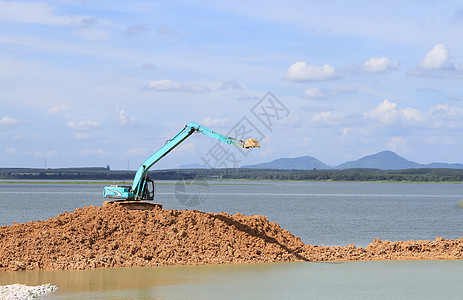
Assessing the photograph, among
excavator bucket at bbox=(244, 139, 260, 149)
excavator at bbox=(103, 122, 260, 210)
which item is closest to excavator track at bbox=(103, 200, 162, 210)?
excavator at bbox=(103, 122, 260, 210)

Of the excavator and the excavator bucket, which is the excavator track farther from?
the excavator bucket

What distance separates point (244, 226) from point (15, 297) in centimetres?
1181

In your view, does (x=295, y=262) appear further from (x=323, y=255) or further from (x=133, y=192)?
(x=133, y=192)

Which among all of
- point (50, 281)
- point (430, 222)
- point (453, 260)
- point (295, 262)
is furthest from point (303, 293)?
point (430, 222)

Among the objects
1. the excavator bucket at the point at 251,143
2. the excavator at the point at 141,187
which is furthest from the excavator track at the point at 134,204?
the excavator bucket at the point at 251,143

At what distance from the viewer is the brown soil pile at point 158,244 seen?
22875 mm

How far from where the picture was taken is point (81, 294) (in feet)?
59.3

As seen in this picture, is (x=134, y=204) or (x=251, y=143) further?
(x=134, y=204)

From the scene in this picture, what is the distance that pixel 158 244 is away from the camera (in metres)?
24.3

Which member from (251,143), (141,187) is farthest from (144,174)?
(251,143)

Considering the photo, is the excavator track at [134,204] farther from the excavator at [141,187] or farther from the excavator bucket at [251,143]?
the excavator bucket at [251,143]

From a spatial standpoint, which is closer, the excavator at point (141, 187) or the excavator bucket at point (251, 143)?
the excavator bucket at point (251, 143)

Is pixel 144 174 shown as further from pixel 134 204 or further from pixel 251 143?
pixel 251 143

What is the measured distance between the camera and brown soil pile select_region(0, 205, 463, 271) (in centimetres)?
2288
